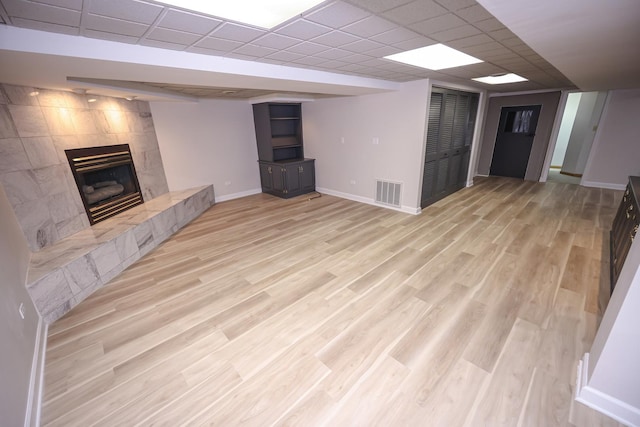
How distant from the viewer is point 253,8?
1.63m

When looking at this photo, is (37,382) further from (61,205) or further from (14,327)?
(61,205)

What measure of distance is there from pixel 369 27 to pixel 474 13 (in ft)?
2.26

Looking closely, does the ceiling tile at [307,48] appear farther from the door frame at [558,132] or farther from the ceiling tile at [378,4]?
the door frame at [558,132]

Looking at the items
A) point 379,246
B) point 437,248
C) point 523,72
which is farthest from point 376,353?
point 523,72

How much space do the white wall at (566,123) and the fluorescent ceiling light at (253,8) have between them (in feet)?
30.7

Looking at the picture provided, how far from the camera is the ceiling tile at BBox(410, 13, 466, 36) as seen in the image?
1.72 meters

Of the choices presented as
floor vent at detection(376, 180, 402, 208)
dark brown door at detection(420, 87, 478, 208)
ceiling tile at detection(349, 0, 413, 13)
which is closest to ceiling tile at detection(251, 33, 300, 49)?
ceiling tile at detection(349, 0, 413, 13)

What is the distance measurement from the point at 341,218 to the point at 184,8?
3550 mm

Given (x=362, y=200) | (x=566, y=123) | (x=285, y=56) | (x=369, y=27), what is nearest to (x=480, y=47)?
(x=369, y=27)

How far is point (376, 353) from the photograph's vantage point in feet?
6.07

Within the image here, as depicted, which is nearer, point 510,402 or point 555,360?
point 510,402

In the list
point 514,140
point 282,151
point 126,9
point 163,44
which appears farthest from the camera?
point 514,140

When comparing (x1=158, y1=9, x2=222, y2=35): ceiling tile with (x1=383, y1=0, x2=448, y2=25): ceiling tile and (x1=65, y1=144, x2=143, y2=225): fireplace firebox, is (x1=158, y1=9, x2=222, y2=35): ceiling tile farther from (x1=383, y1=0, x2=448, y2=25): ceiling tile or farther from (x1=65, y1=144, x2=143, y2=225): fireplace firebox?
(x1=65, y1=144, x2=143, y2=225): fireplace firebox

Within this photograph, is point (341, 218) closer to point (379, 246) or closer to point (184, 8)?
point (379, 246)
